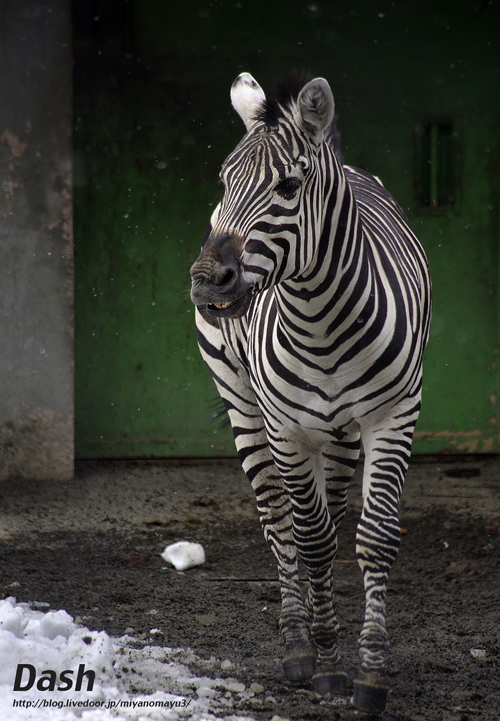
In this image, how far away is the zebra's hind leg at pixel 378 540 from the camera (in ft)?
8.95

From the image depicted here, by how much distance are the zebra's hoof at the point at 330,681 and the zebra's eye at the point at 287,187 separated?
189cm

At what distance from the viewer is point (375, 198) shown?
3408 millimetres

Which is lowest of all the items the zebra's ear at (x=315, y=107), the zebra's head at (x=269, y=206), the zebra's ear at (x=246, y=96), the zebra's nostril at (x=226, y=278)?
the zebra's nostril at (x=226, y=278)

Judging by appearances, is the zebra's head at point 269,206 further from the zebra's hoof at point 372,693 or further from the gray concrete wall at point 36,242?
the gray concrete wall at point 36,242

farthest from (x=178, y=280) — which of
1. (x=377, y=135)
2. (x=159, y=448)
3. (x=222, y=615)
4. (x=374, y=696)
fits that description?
(x=374, y=696)

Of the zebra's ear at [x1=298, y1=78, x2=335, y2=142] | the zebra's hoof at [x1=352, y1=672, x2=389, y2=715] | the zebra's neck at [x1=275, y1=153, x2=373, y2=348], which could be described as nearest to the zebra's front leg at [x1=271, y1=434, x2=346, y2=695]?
the zebra's hoof at [x1=352, y1=672, x2=389, y2=715]

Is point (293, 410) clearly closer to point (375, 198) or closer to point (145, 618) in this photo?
point (375, 198)

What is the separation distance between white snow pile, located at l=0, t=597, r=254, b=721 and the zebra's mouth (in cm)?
145

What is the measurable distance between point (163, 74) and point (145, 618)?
4.39m

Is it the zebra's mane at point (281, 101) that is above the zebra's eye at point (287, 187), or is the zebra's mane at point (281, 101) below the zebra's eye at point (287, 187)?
above

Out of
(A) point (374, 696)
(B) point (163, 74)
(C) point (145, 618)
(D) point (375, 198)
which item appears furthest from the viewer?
(B) point (163, 74)

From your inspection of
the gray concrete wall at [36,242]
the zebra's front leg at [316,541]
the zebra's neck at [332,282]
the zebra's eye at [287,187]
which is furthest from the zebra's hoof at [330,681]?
the gray concrete wall at [36,242]

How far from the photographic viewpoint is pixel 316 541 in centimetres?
305

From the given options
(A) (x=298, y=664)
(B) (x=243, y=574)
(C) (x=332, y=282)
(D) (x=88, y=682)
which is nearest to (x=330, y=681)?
(A) (x=298, y=664)
